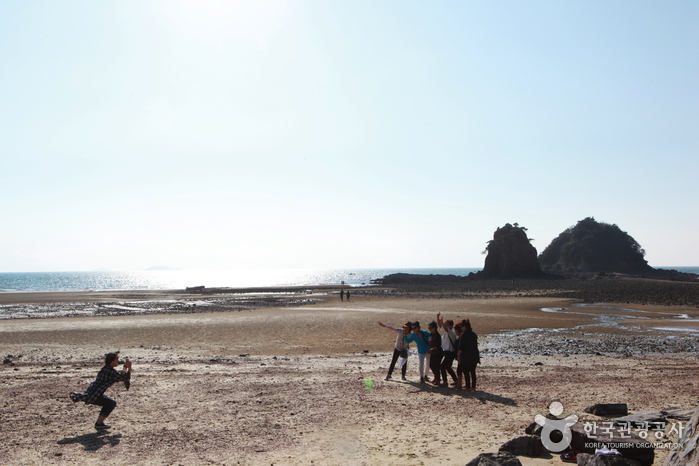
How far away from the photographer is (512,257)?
93688 millimetres

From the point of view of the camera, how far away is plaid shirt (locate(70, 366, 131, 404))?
25.0 ft

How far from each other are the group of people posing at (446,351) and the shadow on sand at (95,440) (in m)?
6.98

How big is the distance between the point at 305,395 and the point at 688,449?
7525mm

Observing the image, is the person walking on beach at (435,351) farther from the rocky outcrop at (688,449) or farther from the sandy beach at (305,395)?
the rocky outcrop at (688,449)

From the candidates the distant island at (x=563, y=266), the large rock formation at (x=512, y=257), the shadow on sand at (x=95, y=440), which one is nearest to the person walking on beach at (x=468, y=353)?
the shadow on sand at (x=95, y=440)

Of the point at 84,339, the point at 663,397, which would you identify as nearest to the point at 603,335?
the point at 663,397

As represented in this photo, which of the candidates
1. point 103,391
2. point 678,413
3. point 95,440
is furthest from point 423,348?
point 95,440

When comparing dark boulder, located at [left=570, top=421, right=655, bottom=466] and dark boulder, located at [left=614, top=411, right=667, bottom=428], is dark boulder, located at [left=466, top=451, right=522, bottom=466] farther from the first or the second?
dark boulder, located at [left=614, top=411, right=667, bottom=428]

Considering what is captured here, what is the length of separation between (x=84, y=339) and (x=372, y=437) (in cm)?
2017

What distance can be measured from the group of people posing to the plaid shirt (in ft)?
22.5

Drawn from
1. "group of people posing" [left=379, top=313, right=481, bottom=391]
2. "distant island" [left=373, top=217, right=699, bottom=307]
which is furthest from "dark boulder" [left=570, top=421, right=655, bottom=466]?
"distant island" [left=373, top=217, right=699, bottom=307]

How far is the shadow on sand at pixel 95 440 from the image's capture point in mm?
6898

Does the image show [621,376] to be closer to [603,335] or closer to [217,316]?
[603,335]

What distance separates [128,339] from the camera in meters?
21.5
